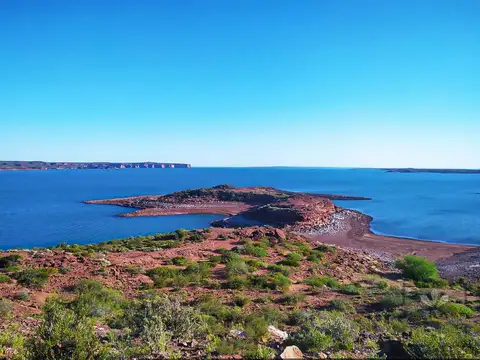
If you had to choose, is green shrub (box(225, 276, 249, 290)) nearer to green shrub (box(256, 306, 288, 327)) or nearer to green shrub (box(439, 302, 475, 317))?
green shrub (box(256, 306, 288, 327))

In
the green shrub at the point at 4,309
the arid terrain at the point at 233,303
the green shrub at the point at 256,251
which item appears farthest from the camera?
the green shrub at the point at 256,251

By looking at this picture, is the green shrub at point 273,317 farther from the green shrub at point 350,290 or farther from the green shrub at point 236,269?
the green shrub at point 236,269

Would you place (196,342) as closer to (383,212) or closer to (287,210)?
(287,210)

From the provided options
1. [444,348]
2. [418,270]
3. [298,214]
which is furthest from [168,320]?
[298,214]

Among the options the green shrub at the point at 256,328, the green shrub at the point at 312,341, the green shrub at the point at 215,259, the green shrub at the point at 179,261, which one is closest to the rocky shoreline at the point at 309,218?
the green shrub at the point at 215,259

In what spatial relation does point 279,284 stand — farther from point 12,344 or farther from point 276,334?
point 12,344

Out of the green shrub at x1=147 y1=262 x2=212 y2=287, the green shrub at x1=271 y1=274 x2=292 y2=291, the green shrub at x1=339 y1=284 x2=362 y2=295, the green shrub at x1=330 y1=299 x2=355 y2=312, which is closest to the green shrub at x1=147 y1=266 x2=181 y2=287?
the green shrub at x1=147 y1=262 x2=212 y2=287

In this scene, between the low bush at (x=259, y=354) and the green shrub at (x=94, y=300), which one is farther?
the green shrub at (x=94, y=300)
